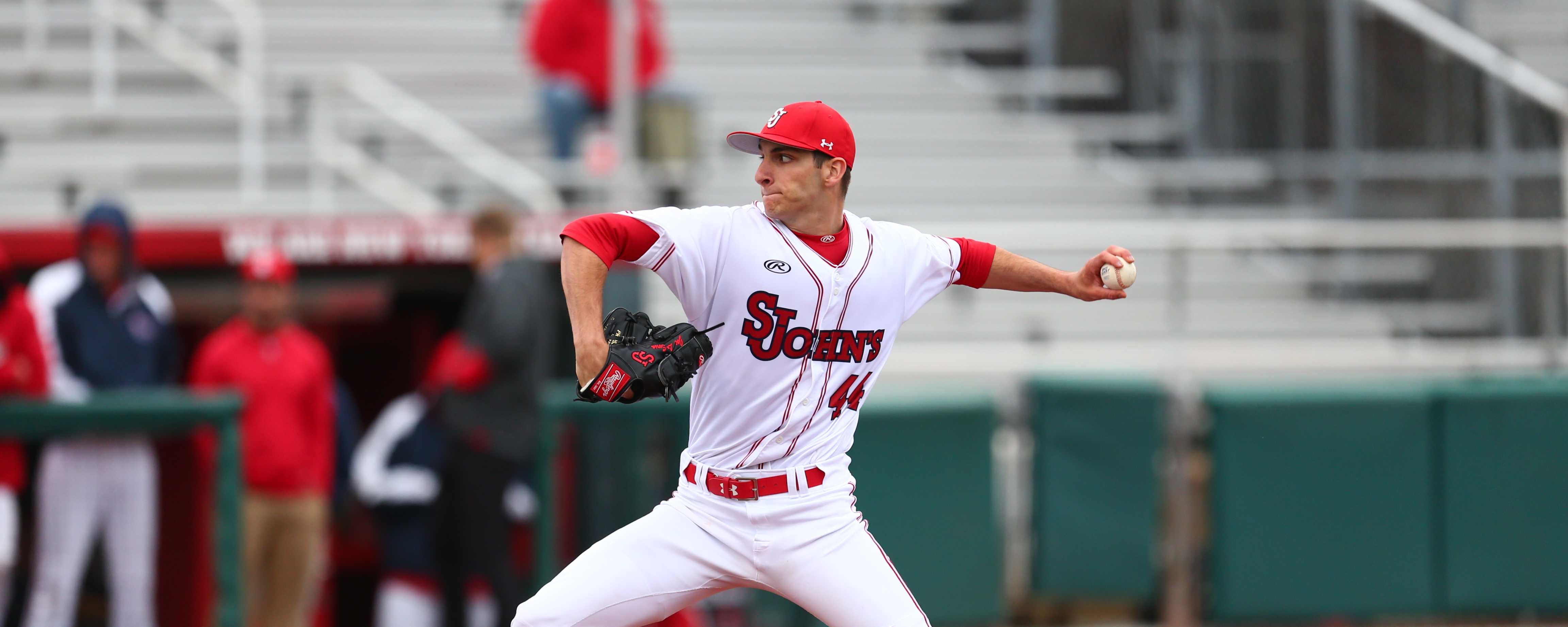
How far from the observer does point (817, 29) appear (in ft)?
39.2

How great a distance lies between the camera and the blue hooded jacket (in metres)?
6.87

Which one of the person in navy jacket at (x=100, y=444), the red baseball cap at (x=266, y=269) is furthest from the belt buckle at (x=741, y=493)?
the red baseball cap at (x=266, y=269)

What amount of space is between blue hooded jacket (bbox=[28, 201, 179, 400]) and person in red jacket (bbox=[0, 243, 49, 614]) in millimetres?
250

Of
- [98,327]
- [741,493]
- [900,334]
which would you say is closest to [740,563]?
[741,493]

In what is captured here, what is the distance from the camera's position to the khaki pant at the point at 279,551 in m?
7.24

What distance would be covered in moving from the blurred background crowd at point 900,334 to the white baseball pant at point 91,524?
1 cm

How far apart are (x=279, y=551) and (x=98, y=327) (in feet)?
4.07

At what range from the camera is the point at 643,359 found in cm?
363

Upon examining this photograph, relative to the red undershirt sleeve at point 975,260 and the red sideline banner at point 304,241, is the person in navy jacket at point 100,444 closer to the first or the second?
the red sideline banner at point 304,241

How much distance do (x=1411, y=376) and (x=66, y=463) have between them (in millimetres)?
6380

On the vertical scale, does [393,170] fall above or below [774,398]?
above

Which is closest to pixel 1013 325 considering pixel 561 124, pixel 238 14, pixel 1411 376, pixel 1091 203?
pixel 1091 203

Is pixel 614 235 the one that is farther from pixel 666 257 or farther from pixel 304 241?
pixel 304 241

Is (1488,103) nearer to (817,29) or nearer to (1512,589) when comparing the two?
(1512,589)
